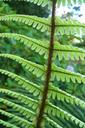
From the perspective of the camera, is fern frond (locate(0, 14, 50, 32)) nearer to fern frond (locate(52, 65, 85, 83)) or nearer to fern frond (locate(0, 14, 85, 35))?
fern frond (locate(0, 14, 85, 35))

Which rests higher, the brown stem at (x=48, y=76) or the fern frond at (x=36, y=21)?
the fern frond at (x=36, y=21)

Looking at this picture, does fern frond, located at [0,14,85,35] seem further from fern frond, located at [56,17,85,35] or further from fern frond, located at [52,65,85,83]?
fern frond, located at [52,65,85,83]

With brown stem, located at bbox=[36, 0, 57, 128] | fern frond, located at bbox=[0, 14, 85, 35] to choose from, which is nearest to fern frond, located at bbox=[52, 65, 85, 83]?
brown stem, located at bbox=[36, 0, 57, 128]

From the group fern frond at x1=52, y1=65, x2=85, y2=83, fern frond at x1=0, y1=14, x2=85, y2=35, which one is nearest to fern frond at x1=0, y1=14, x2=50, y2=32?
fern frond at x1=0, y1=14, x2=85, y2=35

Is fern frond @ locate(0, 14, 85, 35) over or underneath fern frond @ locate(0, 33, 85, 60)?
over

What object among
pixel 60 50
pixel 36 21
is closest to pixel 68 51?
pixel 60 50

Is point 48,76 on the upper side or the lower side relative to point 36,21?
lower

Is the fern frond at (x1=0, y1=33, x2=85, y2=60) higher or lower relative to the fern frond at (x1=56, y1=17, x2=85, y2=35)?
lower

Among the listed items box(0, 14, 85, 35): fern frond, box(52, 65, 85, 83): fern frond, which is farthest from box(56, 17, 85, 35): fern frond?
box(52, 65, 85, 83): fern frond

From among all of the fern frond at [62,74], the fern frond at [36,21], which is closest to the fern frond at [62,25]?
the fern frond at [36,21]

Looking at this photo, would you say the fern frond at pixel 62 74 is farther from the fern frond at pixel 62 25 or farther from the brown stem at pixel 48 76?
the fern frond at pixel 62 25

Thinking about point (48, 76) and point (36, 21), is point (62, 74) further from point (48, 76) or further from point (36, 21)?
point (36, 21)
